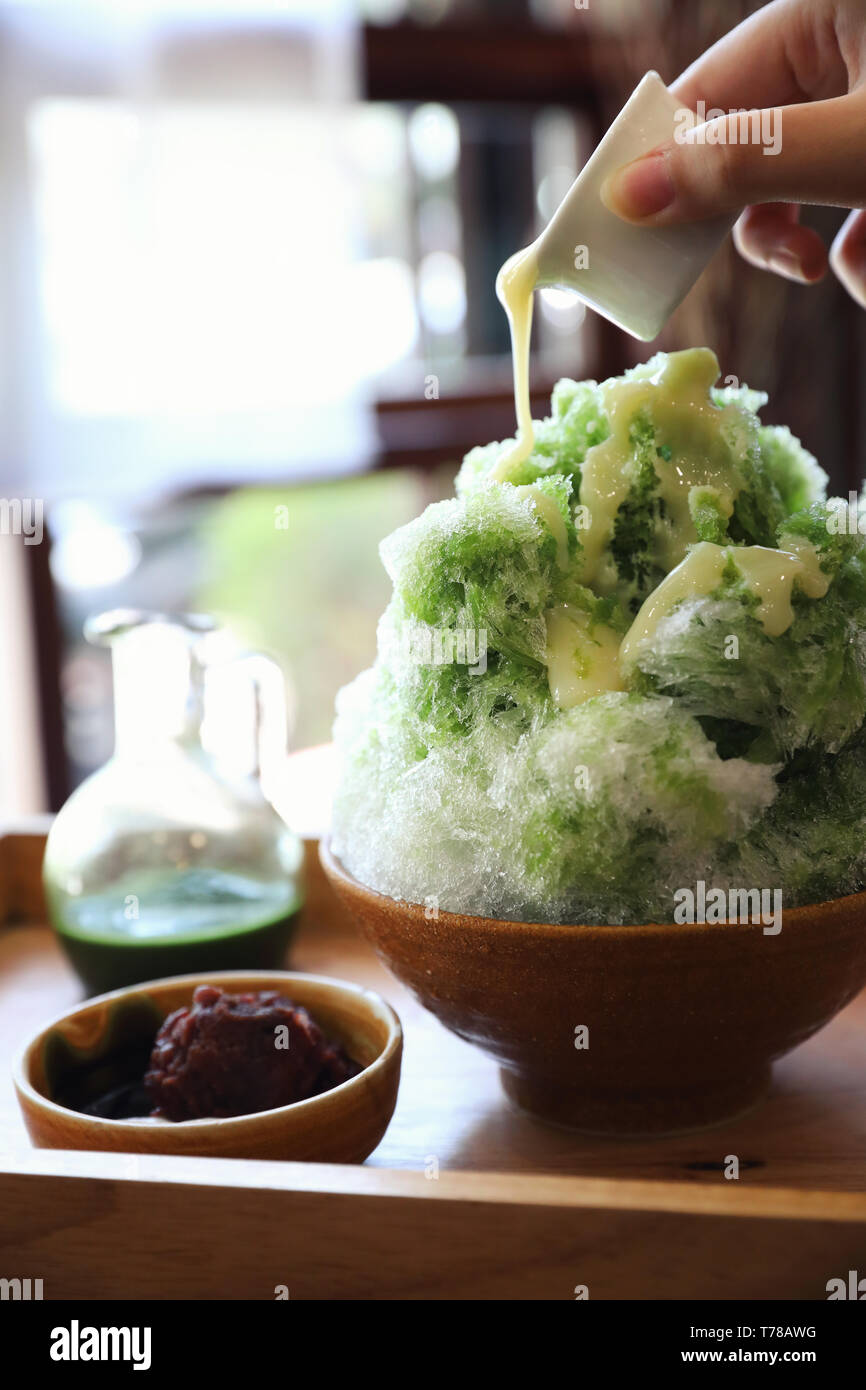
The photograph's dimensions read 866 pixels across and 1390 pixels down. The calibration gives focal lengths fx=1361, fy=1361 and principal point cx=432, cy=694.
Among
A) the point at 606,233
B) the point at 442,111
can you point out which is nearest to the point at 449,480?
the point at 442,111

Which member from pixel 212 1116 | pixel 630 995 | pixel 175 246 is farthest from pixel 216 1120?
pixel 175 246

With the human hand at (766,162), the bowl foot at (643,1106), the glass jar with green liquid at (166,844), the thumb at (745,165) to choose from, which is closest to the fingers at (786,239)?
the human hand at (766,162)

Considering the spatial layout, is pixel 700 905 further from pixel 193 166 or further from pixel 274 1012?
pixel 193 166

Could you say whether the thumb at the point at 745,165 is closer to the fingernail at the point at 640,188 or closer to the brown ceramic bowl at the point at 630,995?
the fingernail at the point at 640,188

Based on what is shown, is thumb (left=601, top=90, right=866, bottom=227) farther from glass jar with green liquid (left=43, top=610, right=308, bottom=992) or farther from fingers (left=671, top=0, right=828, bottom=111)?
glass jar with green liquid (left=43, top=610, right=308, bottom=992)

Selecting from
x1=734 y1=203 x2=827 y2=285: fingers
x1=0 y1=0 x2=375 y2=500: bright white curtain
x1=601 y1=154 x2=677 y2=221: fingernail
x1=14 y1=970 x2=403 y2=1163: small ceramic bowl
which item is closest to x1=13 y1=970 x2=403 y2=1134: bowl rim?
x1=14 y1=970 x2=403 y2=1163: small ceramic bowl
